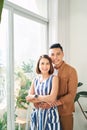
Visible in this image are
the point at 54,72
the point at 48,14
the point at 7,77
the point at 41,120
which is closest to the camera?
the point at 41,120

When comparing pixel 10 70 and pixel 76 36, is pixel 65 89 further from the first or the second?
pixel 76 36

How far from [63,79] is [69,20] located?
4.97 feet

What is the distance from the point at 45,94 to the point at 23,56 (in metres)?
0.84

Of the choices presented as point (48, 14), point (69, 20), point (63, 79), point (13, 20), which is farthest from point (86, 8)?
point (63, 79)

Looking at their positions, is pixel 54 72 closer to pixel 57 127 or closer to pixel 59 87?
pixel 59 87

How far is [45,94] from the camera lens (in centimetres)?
172

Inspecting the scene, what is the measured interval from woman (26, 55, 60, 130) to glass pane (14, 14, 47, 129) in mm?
532

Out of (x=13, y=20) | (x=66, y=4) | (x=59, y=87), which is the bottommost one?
(x=59, y=87)

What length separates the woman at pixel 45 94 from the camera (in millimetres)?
1710

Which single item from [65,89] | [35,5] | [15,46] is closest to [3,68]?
[15,46]

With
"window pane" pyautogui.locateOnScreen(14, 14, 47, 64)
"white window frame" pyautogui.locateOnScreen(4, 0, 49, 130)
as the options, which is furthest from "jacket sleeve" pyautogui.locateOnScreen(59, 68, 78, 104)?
"window pane" pyautogui.locateOnScreen(14, 14, 47, 64)

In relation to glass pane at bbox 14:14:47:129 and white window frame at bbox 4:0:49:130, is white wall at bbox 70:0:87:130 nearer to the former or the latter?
glass pane at bbox 14:14:47:129

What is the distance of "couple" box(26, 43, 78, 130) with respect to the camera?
171cm

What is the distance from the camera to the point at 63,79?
1.83 metres
